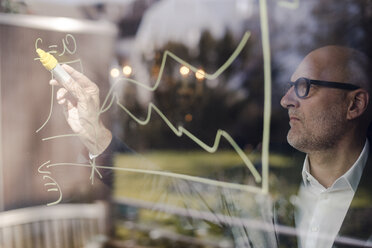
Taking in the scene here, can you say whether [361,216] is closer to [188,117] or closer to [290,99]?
[290,99]

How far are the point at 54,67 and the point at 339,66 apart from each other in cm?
104

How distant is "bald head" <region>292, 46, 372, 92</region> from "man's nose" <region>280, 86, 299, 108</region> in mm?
62

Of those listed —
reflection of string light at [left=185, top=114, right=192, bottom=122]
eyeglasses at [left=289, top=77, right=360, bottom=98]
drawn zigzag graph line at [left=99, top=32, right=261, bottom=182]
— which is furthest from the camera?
reflection of string light at [left=185, top=114, right=192, bottom=122]

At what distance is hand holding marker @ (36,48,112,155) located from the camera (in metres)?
1.68

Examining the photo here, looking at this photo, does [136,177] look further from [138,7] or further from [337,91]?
[337,91]

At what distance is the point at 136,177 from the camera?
1699mm

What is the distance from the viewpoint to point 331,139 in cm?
133

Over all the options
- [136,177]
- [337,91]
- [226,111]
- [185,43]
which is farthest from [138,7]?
[337,91]

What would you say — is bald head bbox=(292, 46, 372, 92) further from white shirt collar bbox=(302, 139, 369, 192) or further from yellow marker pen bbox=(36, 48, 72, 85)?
yellow marker pen bbox=(36, 48, 72, 85)

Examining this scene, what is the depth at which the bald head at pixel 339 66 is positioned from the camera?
1.30 m

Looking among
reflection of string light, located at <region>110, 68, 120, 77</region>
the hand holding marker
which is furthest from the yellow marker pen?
reflection of string light, located at <region>110, 68, 120, 77</region>

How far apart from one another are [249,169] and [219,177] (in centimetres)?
12

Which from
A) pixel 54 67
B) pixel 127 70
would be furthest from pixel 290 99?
pixel 54 67

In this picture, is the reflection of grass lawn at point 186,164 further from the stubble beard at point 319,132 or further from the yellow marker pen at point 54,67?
the yellow marker pen at point 54,67
